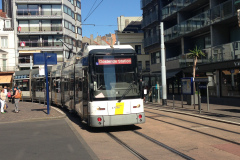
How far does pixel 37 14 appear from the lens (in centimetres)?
5375

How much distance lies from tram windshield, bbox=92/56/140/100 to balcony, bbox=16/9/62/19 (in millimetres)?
45951

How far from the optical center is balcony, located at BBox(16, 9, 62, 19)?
53.0 meters

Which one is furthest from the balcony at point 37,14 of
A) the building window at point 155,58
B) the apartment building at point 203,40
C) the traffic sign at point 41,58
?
the traffic sign at point 41,58

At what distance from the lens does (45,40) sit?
177 feet

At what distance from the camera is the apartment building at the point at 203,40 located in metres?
22.8

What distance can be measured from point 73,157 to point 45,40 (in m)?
49.3

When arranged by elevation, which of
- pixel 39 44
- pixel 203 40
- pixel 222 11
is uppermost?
pixel 39 44

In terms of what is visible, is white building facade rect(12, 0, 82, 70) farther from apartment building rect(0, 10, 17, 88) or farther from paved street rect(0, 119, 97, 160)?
paved street rect(0, 119, 97, 160)

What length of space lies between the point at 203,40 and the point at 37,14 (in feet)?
115

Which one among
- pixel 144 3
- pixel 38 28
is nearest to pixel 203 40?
A: pixel 144 3

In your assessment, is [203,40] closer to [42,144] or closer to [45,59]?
[45,59]

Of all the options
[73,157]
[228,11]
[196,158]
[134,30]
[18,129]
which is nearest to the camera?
[196,158]

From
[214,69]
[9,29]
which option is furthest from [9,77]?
[214,69]

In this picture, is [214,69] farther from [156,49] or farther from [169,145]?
[169,145]
